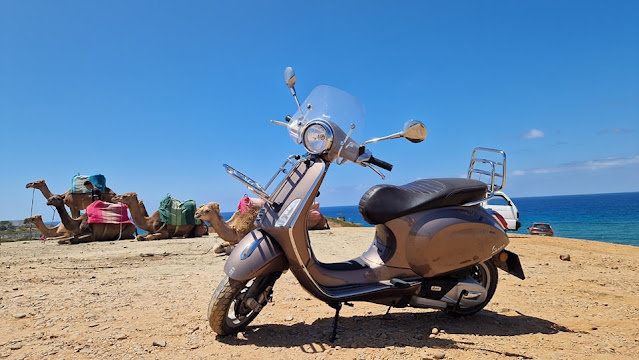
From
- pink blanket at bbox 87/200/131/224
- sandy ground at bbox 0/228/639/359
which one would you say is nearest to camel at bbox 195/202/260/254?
sandy ground at bbox 0/228/639/359

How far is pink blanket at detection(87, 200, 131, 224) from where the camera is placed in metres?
13.5

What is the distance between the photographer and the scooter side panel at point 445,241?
3412 mm

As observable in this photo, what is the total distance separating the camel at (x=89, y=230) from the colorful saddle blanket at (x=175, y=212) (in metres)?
1.58

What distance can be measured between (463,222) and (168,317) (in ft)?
9.86

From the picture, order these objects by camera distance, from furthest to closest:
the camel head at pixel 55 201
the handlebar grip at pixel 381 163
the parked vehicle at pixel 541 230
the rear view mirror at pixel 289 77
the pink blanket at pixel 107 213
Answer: the parked vehicle at pixel 541 230 → the camel head at pixel 55 201 → the pink blanket at pixel 107 213 → the rear view mirror at pixel 289 77 → the handlebar grip at pixel 381 163

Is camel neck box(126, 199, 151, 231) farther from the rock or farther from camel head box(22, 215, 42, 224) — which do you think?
the rock

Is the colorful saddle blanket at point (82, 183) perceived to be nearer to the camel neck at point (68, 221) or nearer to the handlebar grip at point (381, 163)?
the camel neck at point (68, 221)

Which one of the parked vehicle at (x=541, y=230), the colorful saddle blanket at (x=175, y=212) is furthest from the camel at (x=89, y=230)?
the parked vehicle at (x=541, y=230)

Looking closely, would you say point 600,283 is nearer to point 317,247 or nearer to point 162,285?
point 317,247

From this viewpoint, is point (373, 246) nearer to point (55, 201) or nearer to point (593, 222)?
point (55, 201)

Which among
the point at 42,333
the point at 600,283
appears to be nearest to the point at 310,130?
the point at 42,333

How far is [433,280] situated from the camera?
3482 mm

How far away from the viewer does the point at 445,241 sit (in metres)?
3.42

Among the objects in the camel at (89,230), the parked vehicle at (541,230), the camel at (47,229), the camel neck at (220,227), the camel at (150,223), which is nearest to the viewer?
the camel neck at (220,227)
